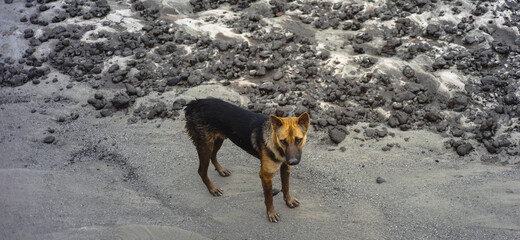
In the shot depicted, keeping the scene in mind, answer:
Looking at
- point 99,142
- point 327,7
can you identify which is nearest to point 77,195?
point 99,142

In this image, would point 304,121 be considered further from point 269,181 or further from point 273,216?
point 273,216

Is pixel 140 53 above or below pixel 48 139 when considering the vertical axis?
above

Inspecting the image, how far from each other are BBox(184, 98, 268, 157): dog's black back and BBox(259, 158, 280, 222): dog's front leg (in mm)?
213

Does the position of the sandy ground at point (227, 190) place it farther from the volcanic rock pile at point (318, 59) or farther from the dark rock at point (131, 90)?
the dark rock at point (131, 90)

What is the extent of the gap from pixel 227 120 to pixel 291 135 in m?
0.99

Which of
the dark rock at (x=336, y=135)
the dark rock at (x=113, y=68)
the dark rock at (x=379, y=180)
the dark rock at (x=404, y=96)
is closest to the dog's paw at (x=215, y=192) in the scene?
the dark rock at (x=336, y=135)

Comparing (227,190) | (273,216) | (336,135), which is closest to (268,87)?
(336,135)

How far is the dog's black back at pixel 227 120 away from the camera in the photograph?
4.44 meters

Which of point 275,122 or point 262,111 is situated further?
point 262,111

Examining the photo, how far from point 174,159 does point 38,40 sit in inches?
179

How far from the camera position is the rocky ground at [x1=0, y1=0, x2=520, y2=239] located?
4.61 m

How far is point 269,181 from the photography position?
4.40 metres

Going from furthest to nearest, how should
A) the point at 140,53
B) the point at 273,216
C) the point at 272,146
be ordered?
the point at 140,53, the point at 273,216, the point at 272,146

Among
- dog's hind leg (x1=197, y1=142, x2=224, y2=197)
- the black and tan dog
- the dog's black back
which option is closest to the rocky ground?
dog's hind leg (x1=197, y1=142, x2=224, y2=197)
